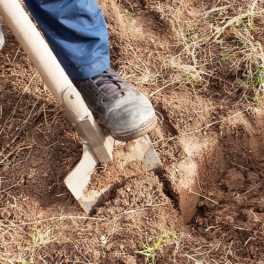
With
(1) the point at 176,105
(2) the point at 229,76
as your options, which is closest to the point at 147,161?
(1) the point at 176,105

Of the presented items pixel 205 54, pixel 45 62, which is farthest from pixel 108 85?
pixel 205 54

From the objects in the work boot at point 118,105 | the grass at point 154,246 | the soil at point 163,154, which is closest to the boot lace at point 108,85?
the work boot at point 118,105

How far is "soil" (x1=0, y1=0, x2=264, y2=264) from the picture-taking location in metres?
1.93

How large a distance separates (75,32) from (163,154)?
0.75 meters

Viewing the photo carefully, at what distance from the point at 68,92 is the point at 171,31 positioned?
1.02m

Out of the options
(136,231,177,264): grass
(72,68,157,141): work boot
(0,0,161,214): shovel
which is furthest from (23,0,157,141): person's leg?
(136,231,177,264): grass

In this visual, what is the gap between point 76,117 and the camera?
197 cm

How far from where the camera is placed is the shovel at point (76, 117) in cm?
185

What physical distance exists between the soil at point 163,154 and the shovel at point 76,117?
0.17ft

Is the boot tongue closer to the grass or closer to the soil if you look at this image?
the soil

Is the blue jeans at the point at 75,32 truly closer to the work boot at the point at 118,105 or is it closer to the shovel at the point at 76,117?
A: the work boot at the point at 118,105

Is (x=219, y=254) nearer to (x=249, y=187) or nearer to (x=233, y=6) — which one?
(x=249, y=187)

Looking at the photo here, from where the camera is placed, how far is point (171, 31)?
2664 millimetres

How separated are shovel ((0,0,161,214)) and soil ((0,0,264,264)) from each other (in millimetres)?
52
